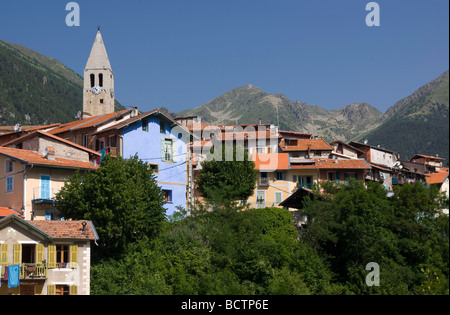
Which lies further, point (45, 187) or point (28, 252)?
point (45, 187)

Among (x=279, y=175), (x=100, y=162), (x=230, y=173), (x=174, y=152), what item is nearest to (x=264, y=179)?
(x=279, y=175)

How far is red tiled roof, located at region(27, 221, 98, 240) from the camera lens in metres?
34.3

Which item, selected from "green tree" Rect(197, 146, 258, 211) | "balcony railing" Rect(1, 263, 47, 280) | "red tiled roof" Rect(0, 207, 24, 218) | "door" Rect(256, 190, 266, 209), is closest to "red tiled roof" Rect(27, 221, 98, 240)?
"balcony railing" Rect(1, 263, 47, 280)

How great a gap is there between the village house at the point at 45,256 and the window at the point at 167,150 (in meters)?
18.1

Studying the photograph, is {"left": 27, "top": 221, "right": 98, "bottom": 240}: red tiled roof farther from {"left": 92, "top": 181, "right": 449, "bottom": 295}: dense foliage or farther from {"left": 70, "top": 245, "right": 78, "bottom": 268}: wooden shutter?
{"left": 92, "top": 181, "right": 449, "bottom": 295}: dense foliage

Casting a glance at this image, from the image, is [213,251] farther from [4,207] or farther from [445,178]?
[445,178]

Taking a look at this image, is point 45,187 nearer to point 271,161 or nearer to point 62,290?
point 62,290

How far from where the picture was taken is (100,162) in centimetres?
4803

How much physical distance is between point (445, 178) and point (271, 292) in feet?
169

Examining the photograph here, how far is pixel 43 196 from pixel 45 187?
68 centimetres

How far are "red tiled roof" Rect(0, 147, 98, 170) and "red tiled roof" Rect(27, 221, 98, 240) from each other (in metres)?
8.08

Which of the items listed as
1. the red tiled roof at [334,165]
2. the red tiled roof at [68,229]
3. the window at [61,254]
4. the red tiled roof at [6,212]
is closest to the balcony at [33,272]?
the window at [61,254]

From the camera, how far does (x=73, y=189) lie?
38.8 m
